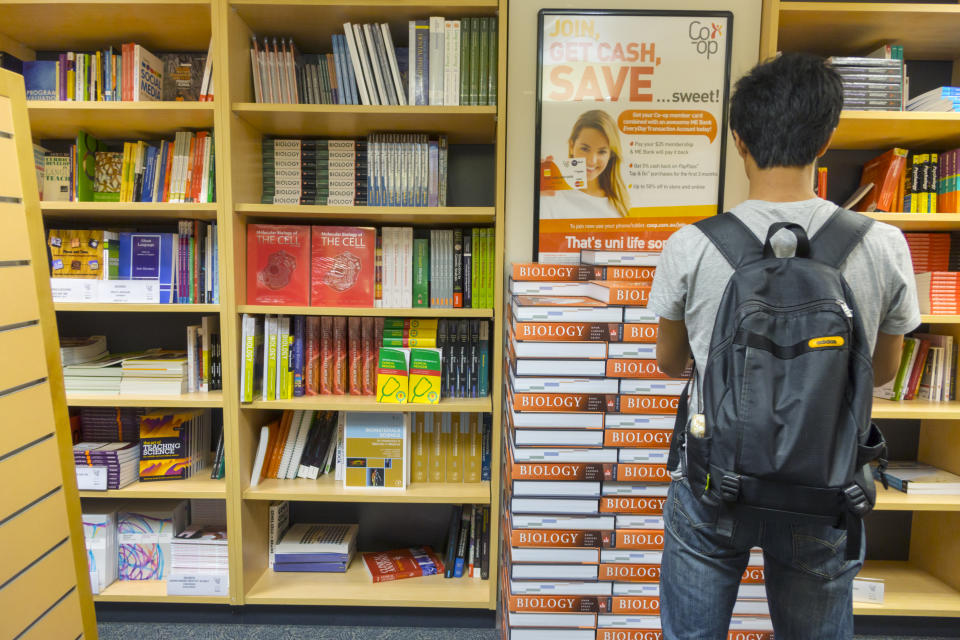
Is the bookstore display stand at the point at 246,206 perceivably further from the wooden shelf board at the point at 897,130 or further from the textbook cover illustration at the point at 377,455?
the wooden shelf board at the point at 897,130

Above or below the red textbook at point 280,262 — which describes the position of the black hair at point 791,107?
above

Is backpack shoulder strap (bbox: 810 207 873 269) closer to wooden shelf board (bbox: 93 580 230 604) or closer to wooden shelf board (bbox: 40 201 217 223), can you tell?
wooden shelf board (bbox: 40 201 217 223)

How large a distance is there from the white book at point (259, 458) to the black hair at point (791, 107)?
1.84 meters

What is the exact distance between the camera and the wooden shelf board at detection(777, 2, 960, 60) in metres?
1.76

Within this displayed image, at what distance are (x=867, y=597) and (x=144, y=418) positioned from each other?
2.77 m

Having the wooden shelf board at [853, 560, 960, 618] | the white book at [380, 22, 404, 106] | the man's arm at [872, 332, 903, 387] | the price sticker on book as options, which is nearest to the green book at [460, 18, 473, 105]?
the white book at [380, 22, 404, 106]

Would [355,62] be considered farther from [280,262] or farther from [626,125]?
[626,125]

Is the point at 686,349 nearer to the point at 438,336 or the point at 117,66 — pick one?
the point at 438,336

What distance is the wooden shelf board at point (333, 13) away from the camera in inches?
68.4

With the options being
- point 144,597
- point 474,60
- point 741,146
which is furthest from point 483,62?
point 144,597

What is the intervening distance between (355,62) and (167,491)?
5.41ft

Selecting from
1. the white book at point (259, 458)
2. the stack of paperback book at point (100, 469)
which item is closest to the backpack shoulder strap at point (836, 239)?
the white book at point (259, 458)

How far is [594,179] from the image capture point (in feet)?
6.52

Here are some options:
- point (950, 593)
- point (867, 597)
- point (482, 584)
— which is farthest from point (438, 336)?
point (950, 593)
